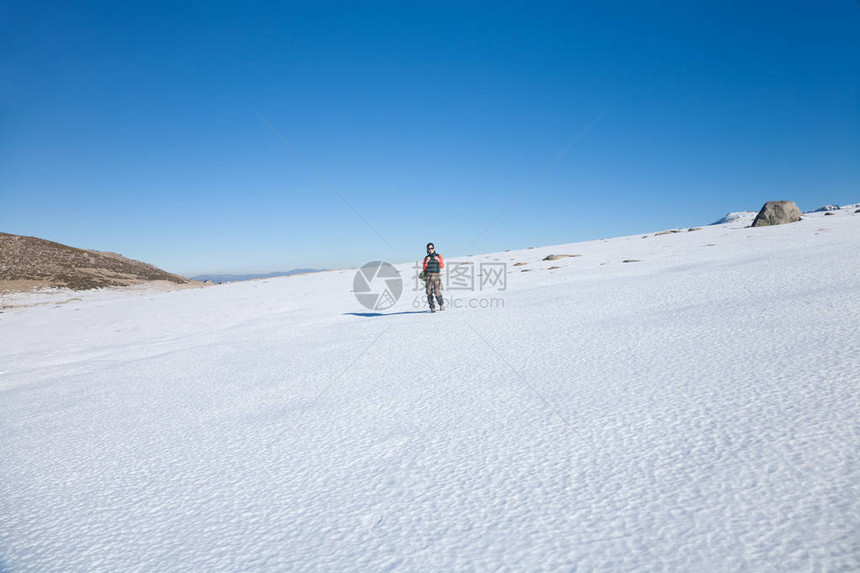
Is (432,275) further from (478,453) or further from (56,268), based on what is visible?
(56,268)

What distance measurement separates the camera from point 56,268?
2944 cm

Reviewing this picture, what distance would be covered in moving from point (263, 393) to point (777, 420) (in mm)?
4303

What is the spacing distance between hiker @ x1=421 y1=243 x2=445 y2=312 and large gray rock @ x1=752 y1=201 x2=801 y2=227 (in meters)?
19.9

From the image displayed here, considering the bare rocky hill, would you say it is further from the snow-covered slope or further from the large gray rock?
the large gray rock

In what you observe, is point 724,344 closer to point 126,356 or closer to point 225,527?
point 225,527

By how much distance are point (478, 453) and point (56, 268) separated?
39153 mm

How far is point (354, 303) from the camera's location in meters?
13.0

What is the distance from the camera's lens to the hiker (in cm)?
979

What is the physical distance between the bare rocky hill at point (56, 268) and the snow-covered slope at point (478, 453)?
2761cm

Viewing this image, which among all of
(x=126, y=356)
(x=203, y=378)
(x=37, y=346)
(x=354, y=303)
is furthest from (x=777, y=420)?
(x=37, y=346)

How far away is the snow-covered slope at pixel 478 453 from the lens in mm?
1661
